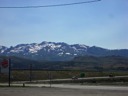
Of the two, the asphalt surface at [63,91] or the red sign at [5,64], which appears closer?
the asphalt surface at [63,91]

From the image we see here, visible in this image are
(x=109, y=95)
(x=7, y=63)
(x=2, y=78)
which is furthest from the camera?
(x=2, y=78)

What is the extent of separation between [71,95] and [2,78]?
2619 inches

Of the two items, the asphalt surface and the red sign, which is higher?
the red sign

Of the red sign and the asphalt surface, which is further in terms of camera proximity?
the red sign

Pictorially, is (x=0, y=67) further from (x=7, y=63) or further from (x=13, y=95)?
(x=13, y=95)

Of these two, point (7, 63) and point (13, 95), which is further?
point (7, 63)

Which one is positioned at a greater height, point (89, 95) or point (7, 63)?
point (7, 63)

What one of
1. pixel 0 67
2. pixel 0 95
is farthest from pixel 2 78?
pixel 0 95

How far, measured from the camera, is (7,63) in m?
60.6

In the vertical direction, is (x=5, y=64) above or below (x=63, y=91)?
above

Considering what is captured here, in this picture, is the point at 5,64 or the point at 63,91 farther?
the point at 5,64

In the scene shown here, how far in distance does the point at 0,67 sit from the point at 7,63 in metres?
2.33

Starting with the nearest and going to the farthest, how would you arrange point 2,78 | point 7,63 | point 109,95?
point 109,95 < point 7,63 < point 2,78

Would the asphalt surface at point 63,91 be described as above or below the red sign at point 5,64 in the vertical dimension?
below
